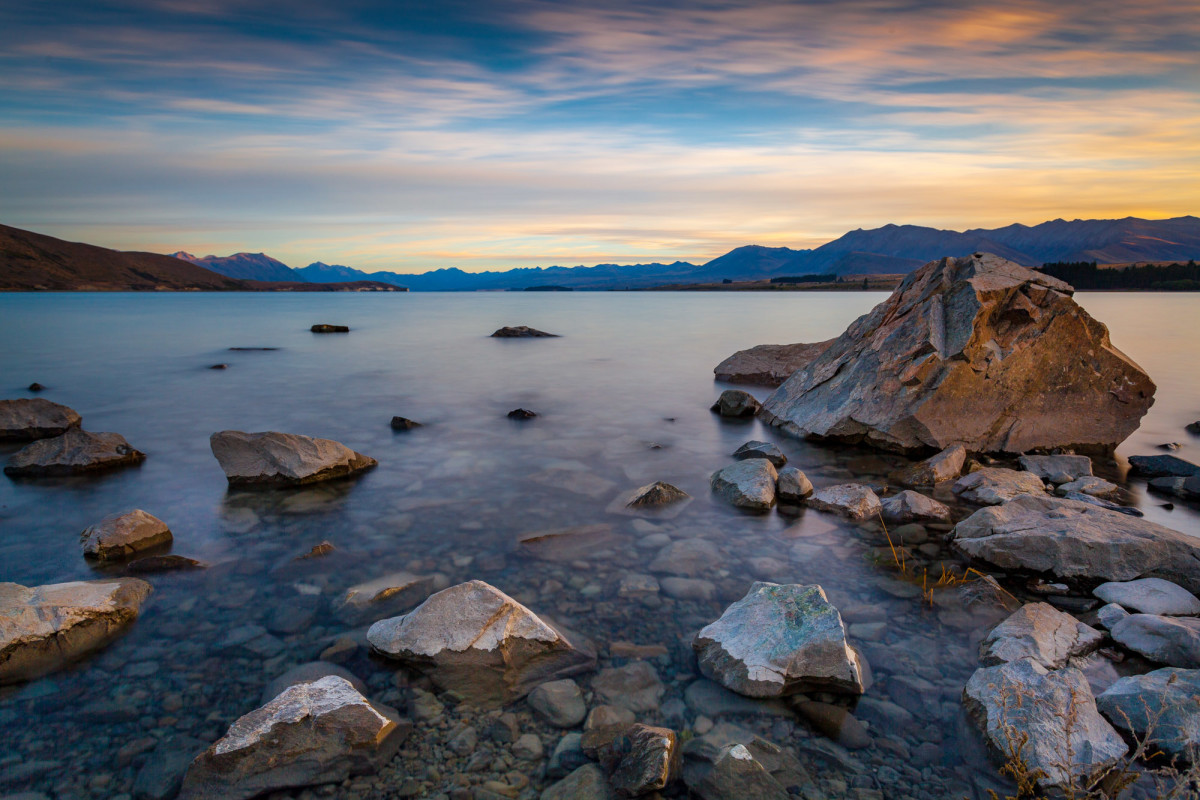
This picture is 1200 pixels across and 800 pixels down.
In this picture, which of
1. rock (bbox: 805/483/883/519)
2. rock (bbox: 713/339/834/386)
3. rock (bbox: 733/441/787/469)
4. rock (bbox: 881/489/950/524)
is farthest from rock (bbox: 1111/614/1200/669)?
rock (bbox: 713/339/834/386)

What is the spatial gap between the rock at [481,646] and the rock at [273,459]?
513 cm

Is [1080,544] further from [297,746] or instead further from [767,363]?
[767,363]

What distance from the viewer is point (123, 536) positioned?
7.14m

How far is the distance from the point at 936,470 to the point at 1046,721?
6.61 m

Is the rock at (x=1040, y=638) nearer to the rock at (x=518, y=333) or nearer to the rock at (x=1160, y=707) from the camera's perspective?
the rock at (x=1160, y=707)

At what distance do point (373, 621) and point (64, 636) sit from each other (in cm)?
253

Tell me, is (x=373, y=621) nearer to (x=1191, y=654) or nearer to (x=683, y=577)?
(x=683, y=577)

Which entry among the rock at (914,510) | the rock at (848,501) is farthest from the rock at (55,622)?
the rock at (914,510)

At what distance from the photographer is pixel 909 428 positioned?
11.0 m

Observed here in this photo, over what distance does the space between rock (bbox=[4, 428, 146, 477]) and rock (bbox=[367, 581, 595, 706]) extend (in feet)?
28.2

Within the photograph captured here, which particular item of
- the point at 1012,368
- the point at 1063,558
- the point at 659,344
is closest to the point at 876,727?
the point at 1063,558

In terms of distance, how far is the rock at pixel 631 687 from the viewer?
15.1ft

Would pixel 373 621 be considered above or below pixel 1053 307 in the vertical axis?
below

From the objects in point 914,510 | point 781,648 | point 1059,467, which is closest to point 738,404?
point 1059,467
